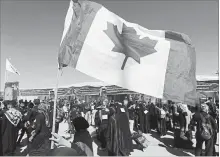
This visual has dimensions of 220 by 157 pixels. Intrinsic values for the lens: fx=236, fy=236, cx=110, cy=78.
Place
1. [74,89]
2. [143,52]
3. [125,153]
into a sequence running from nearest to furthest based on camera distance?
[143,52] < [125,153] < [74,89]

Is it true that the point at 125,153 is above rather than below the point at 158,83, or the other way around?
below

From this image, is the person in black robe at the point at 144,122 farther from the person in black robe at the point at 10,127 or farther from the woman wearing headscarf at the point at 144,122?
the person in black robe at the point at 10,127

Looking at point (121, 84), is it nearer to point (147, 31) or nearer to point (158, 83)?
point (158, 83)

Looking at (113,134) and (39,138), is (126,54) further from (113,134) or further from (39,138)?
(39,138)

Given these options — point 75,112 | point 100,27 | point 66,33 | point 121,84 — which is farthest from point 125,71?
point 75,112

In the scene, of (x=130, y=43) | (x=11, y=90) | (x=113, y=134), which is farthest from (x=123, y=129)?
(x=11, y=90)

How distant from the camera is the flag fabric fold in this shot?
163 inches

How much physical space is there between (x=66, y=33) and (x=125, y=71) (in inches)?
51.4

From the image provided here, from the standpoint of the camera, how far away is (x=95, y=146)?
865 centimetres

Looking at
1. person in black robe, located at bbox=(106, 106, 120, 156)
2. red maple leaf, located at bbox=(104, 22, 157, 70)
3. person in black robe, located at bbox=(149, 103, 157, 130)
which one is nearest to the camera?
red maple leaf, located at bbox=(104, 22, 157, 70)

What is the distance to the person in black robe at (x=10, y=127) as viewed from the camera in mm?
6770

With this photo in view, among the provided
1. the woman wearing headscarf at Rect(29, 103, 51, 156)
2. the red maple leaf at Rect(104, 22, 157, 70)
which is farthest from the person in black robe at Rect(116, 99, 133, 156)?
the red maple leaf at Rect(104, 22, 157, 70)

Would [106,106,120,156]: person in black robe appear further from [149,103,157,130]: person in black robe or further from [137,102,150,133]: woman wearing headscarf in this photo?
[149,103,157,130]: person in black robe

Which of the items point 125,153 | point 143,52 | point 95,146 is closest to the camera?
point 143,52
